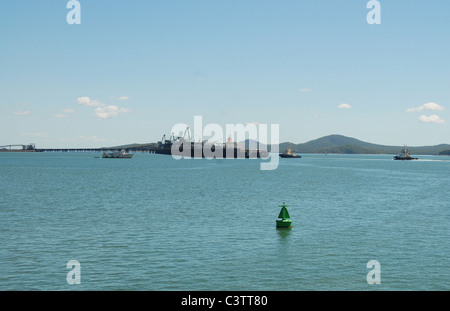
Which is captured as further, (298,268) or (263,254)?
(263,254)

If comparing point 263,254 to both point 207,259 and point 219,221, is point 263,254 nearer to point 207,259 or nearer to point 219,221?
point 207,259

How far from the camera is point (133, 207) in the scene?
62188mm

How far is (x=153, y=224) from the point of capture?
152ft

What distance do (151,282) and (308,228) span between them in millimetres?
22974

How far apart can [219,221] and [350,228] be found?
14025mm

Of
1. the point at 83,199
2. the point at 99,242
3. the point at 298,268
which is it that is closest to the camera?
the point at 298,268

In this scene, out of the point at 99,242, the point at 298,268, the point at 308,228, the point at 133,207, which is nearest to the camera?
the point at 298,268
